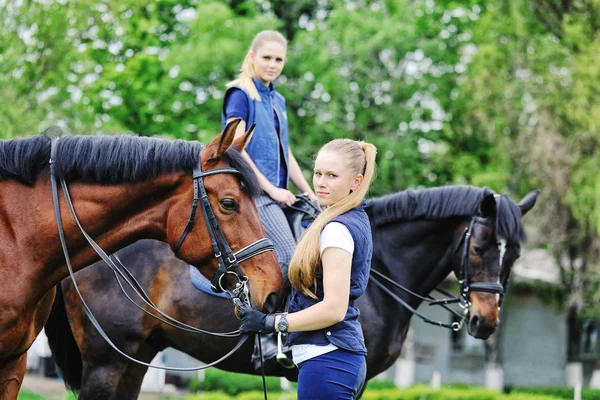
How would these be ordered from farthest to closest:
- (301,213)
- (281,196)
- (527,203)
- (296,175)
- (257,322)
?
(527,203)
(296,175)
(301,213)
(281,196)
(257,322)

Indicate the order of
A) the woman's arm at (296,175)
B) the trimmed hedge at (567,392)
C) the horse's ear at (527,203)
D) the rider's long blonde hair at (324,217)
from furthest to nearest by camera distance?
1. the trimmed hedge at (567,392)
2. the horse's ear at (527,203)
3. the woman's arm at (296,175)
4. the rider's long blonde hair at (324,217)

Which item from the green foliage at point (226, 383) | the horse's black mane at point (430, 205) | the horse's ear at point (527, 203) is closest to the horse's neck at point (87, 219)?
the horse's black mane at point (430, 205)

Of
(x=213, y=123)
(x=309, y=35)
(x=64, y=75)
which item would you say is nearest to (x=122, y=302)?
(x=64, y=75)

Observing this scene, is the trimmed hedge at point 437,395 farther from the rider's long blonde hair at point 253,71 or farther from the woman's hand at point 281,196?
the rider's long blonde hair at point 253,71

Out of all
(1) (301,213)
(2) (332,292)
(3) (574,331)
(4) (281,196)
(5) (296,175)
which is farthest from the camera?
(3) (574,331)

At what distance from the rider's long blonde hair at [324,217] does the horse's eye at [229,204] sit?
0.58 meters

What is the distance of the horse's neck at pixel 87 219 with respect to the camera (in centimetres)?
410

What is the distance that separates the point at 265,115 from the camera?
5.68 metres

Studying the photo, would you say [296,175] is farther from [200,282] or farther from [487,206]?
[487,206]

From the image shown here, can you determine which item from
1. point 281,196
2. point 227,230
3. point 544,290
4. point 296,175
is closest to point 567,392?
point 544,290

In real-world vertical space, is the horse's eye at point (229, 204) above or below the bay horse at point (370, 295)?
above

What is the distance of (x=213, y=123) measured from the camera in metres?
19.4

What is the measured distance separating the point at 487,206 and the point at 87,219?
3192 millimetres

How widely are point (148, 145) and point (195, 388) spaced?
12631 millimetres
